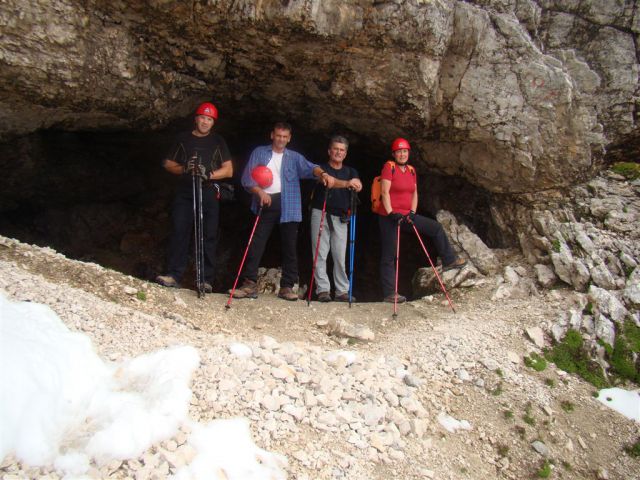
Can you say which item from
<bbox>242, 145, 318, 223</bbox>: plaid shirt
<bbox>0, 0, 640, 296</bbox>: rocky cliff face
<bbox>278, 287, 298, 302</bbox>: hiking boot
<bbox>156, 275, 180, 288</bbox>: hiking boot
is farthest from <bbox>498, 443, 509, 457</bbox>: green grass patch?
<bbox>156, 275, 180, 288</bbox>: hiking boot

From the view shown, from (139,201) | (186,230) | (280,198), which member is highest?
(280,198)

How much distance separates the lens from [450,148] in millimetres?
10547

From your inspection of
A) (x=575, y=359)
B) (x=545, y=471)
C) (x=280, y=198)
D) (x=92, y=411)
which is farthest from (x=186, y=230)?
(x=575, y=359)

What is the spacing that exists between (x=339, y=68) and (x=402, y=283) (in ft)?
18.0

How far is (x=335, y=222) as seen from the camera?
364 inches

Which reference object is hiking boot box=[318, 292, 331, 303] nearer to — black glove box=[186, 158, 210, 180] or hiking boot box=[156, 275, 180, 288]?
hiking boot box=[156, 275, 180, 288]

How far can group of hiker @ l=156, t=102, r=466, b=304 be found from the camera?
8391mm

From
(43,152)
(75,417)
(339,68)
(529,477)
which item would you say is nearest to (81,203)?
(43,152)

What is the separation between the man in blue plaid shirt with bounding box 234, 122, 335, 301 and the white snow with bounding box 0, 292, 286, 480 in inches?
146

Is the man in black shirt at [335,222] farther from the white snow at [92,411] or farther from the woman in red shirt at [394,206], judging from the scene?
the white snow at [92,411]

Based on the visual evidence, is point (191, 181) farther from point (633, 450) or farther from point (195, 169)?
point (633, 450)

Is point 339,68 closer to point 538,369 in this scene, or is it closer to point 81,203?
point 538,369

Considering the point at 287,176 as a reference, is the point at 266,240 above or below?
below

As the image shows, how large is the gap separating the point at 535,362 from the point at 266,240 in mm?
4675
